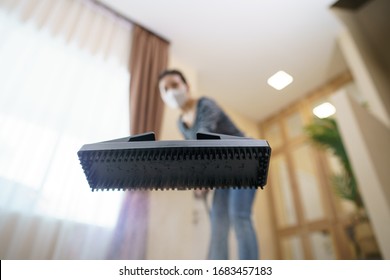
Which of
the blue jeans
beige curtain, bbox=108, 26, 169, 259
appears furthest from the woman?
beige curtain, bbox=108, 26, 169, 259

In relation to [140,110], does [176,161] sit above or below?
below

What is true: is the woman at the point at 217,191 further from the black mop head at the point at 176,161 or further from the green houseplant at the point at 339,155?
the green houseplant at the point at 339,155

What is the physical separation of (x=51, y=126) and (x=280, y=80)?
75 cm

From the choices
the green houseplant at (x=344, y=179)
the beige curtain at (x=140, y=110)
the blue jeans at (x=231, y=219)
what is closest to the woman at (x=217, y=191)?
the blue jeans at (x=231, y=219)

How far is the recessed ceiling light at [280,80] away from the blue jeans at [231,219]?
1.44ft

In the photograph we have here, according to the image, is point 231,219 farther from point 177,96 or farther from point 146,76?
point 146,76

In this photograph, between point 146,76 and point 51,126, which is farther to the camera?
point 146,76

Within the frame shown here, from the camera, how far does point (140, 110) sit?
3.24 ft

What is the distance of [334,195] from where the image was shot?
6.37ft

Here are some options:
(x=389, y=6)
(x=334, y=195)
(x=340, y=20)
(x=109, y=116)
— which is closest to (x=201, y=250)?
(x=109, y=116)

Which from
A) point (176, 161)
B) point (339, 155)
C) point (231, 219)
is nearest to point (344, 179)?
point (339, 155)

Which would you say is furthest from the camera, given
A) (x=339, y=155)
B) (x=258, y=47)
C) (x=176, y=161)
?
(x=339, y=155)

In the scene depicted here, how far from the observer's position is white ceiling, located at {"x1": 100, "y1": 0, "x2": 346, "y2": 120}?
2.00ft
